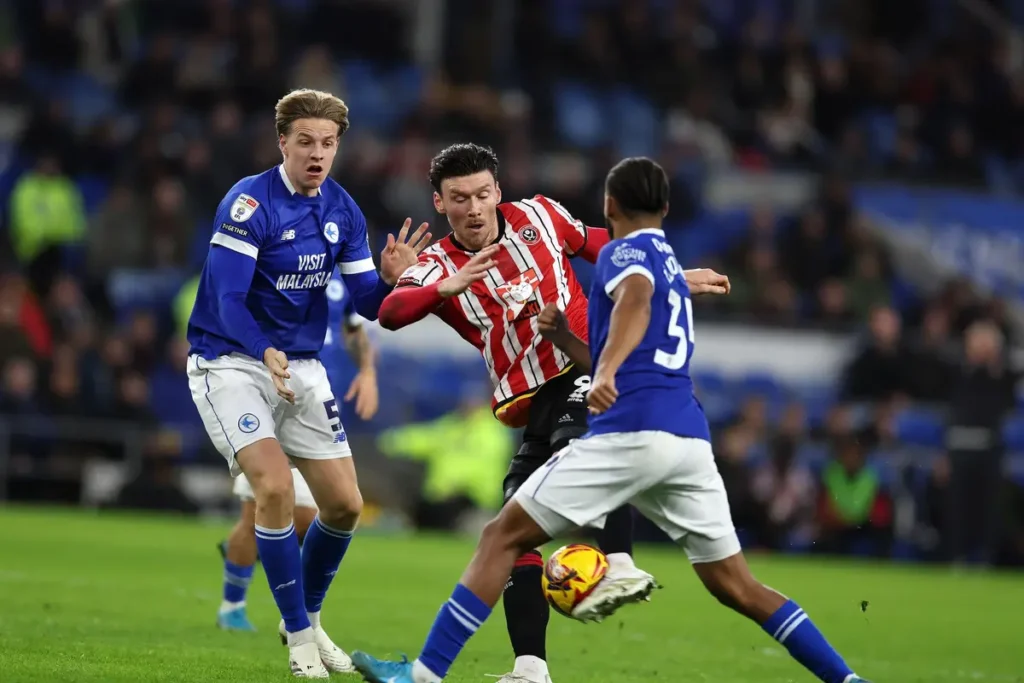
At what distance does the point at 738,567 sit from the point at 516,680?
54.9 inches

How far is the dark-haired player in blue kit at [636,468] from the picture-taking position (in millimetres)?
6281

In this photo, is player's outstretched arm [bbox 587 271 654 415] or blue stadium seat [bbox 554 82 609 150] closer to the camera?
player's outstretched arm [bbox 587 271 654 415]

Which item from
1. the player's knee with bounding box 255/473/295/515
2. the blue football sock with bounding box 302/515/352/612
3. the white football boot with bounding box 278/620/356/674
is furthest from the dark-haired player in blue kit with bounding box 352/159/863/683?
the blue football sock with bounding box 302/515/352/612

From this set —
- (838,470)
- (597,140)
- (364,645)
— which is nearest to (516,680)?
(364,645)

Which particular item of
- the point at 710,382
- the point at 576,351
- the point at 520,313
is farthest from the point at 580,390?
the point at 710,382

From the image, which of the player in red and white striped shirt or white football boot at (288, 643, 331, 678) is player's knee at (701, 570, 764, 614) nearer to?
the player in red and white striped shirt

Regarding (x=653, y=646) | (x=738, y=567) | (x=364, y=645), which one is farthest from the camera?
(x=653, y=646)

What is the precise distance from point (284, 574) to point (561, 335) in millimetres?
1882

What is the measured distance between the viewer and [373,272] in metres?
8.14

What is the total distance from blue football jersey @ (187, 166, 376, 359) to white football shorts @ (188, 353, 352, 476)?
0.31 ft

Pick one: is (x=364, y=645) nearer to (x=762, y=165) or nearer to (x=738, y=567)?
(x=738, y=567)

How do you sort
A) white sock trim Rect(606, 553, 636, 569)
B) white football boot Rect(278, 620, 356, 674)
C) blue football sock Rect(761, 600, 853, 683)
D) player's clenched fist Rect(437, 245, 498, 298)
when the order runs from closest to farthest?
blue football sock Rect(761, 600, 853, 683), player's clenched fist Rect(437, 245, 498, 298), white sock trim Rect(606, 553, 636, 569), white football boot Rect(278, 620, 356, 674)

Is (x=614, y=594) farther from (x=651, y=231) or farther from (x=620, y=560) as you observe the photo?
(x=651, y=231)

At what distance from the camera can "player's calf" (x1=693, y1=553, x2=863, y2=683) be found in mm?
6441
